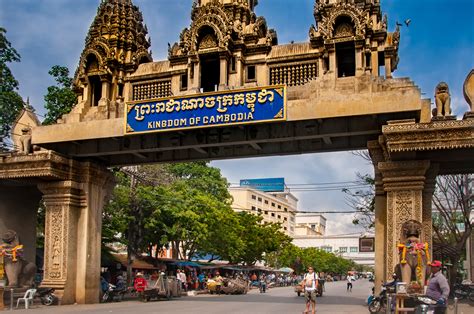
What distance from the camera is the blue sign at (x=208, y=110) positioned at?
18.6 metres

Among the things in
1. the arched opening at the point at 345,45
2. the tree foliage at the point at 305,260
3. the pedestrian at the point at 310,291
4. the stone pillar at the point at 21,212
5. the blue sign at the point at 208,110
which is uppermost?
the arched opening at the point at 345,45

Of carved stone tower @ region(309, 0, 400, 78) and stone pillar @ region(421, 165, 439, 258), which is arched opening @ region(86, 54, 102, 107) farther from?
stone pillar @ region(421, 165, 439, 258)

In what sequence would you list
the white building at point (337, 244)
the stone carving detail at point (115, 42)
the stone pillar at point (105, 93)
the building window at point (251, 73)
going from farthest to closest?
the white building at point (337, 244), the stone carving detail at point (115, 42), the stone pillar at point (105, 93), the building window at point (251, 73)

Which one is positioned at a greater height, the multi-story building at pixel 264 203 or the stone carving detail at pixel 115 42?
the stone carving detail at pixel 115 42

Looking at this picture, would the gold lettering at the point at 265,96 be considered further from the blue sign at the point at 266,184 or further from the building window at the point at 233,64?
the blue sign at the point at 266,184

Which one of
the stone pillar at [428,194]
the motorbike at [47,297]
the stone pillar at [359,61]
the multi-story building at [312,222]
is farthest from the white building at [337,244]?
the stone pillar at [428,194]

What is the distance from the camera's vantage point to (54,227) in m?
22.0

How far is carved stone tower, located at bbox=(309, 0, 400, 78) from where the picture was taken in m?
19.5

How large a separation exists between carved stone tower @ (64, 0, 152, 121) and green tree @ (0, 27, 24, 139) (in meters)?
7.04

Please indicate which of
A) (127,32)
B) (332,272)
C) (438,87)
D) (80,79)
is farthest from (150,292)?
(332,272)

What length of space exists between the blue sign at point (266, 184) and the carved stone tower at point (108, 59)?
306ft

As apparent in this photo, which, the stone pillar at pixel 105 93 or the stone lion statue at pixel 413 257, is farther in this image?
the stone pillar at pixel 105 93

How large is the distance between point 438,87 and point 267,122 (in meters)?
5.55

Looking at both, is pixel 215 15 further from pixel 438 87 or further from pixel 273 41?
pixel 438 87
